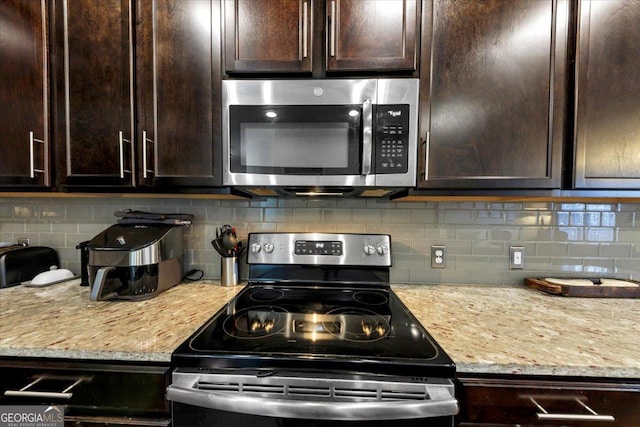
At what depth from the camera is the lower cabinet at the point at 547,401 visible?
0.71m

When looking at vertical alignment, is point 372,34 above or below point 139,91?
above

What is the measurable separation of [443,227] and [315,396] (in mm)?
1051

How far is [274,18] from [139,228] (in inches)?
42.7

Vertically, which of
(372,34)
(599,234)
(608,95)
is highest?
(372,34)

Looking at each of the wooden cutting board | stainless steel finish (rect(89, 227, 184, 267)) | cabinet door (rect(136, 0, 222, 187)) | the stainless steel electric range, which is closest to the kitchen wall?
the wooden cutting board

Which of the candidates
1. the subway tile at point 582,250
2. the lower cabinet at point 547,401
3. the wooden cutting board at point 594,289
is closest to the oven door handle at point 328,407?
the lower cabinet at point 547,401

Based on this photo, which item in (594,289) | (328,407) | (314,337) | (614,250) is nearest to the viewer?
Answer: (328,407)

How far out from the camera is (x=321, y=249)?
1353 mm

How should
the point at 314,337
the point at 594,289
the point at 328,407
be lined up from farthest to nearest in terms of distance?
the point at 594,289, the point at 314,337, the point at 328,407

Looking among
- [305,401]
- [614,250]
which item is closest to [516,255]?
[614,250]

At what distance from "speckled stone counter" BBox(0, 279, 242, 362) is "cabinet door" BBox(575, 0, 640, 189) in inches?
62.2

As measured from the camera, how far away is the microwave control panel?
3.34ft

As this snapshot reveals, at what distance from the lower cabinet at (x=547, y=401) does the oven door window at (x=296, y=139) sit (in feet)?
2.58

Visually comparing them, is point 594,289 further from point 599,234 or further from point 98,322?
point 98,322
